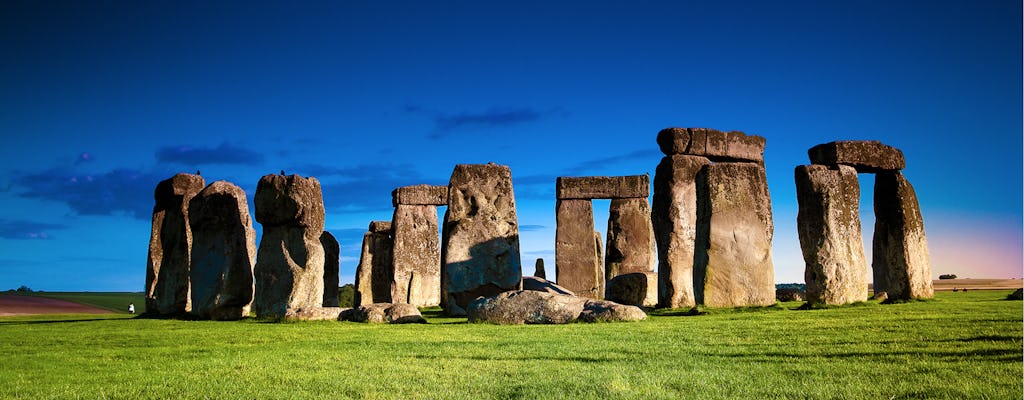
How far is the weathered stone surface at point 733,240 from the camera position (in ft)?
46.2

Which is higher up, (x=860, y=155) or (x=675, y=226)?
(x=860, y=155)

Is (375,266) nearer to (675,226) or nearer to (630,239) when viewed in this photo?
(630,239)

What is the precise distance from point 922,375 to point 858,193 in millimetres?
9685

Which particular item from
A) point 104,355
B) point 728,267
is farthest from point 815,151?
point 104,355

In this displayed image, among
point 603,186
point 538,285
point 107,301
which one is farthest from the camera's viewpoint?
point 107,301

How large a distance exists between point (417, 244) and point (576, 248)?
5242mm

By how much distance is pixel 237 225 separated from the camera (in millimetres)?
15555

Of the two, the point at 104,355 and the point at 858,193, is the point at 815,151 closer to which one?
the point at 858,193

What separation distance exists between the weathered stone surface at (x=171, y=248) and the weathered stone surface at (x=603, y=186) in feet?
28.8

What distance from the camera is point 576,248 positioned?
20719mm

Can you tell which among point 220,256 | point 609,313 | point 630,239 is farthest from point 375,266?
point 609,313

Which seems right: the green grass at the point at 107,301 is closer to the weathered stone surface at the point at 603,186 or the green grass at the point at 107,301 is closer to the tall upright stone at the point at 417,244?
the tall upright stone at the point at 417,244

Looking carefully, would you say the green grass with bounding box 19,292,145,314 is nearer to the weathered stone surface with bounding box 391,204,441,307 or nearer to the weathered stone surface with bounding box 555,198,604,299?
the weathered stone surface with bounding box 391,204,441,307

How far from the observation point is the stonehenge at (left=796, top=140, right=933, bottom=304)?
13.9 metres
